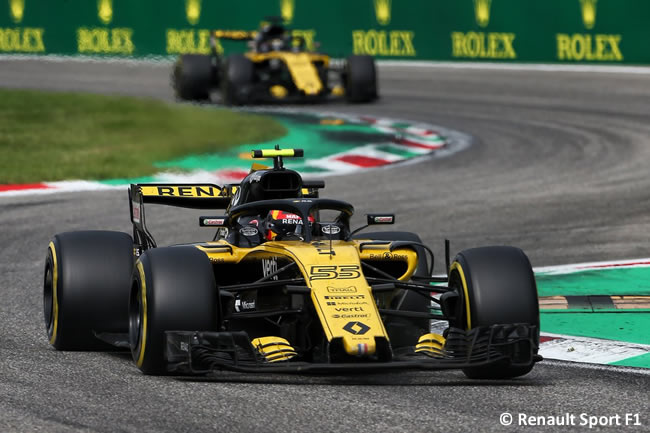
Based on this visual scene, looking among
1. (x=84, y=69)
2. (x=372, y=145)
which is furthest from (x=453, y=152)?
(x=84, y=69)

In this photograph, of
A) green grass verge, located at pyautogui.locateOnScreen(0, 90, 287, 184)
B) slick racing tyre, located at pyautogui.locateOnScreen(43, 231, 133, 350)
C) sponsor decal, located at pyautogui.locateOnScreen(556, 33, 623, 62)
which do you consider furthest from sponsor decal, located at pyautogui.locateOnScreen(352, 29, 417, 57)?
slick racing tyre, located at pyautogui.locateOnScreen(43, 231, 133, 350)

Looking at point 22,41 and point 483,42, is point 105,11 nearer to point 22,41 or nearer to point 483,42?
point 22,41

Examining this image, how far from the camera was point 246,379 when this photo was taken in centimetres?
733

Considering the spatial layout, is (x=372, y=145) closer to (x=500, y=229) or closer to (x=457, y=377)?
(x=500, y=229)

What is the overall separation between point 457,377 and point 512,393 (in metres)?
0.56

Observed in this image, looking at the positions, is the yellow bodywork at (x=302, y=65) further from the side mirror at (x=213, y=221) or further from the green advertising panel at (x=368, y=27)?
the side mirror at (x=213, y=221)

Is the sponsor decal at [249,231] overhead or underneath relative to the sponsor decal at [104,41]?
underneath

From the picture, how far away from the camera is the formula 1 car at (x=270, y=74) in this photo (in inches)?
954

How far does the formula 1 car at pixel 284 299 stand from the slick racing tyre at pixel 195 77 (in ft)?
54.3

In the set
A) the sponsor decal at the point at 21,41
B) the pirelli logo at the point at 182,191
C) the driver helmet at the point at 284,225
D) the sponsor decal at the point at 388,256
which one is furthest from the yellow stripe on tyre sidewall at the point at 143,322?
the sponsor decal at the point at 21,41

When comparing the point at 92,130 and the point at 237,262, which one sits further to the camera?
the point at 92,130

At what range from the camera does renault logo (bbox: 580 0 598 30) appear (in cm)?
2711

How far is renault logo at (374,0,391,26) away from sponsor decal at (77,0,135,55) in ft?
20.4

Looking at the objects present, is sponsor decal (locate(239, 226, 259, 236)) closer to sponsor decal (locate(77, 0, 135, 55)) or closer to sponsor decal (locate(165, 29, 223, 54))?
sponsor decal (locate(165, 29, 223, 54))
